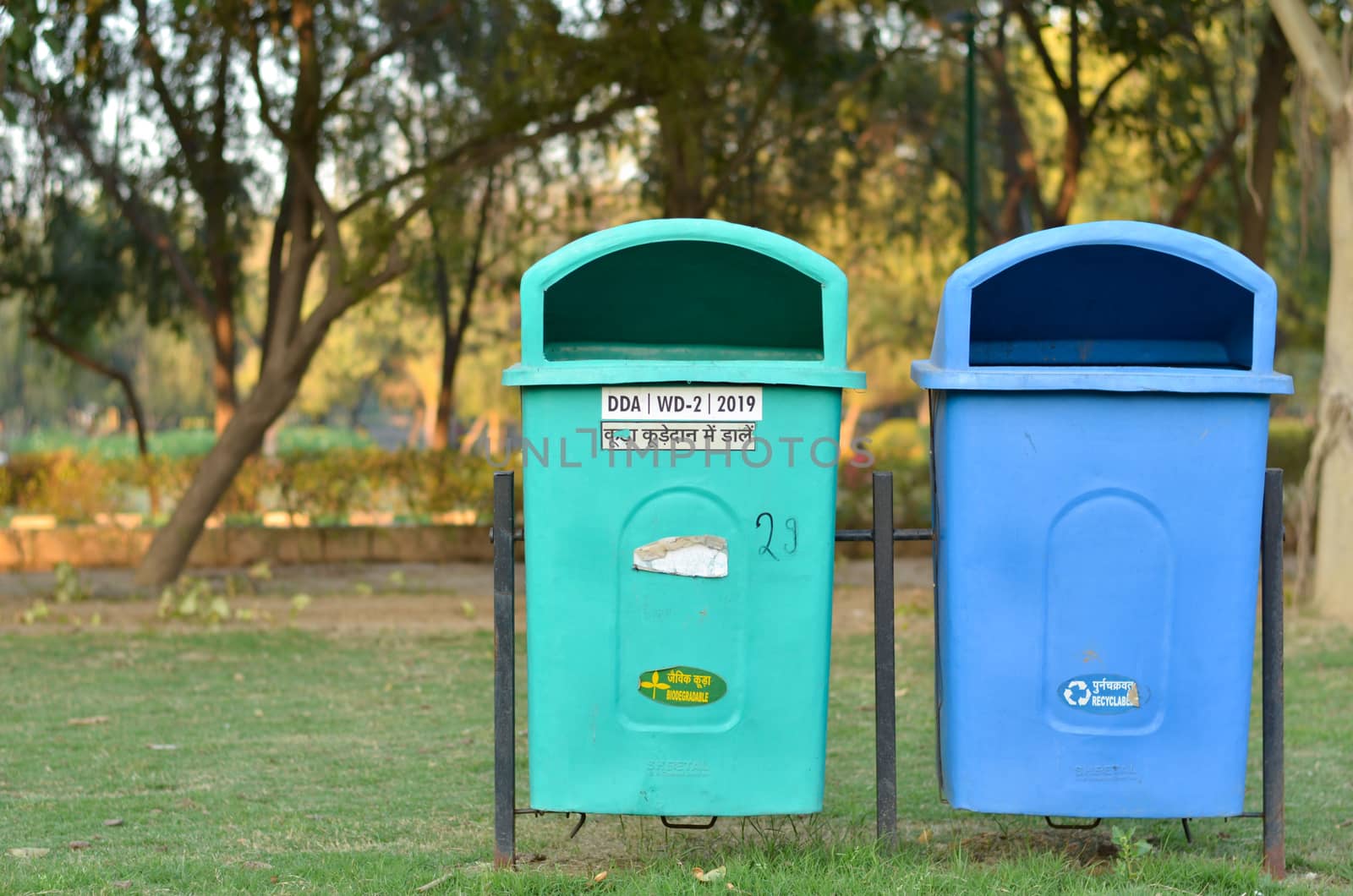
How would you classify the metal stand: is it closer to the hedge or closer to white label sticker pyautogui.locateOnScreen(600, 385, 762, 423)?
white label sticker pyautogui.locateOnScreen(600, 385, 762, 423)

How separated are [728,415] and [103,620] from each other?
7.05 meters

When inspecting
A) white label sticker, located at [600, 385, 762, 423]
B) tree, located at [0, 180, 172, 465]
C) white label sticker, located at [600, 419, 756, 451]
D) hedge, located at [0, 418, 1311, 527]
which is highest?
tree, located at [0, 180, 172, 465]

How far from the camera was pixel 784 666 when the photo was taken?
12.1ft

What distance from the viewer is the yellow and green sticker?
3.69 m

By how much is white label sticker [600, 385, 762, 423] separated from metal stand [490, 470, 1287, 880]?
381 millimetres

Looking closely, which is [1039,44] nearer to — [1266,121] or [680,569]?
[1266,121]

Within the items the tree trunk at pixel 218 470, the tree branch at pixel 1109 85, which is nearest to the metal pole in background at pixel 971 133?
the tree branch at pixel 1109 85

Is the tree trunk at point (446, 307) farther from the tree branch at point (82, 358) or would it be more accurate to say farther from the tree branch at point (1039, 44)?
the tree branch at point (1039, 44)

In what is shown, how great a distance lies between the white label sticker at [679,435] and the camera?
3.66 m

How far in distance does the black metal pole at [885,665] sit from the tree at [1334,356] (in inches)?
238

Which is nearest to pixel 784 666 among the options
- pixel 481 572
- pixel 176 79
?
pixel 481 572

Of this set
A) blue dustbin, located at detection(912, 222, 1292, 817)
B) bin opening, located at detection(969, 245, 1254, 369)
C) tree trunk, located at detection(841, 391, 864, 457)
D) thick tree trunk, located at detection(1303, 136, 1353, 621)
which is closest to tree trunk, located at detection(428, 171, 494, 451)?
thick tree trunk, located at detection(1303, 136, 1353, 621)

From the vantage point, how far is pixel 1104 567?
3627 mm

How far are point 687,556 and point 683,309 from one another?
1032 millimetres
